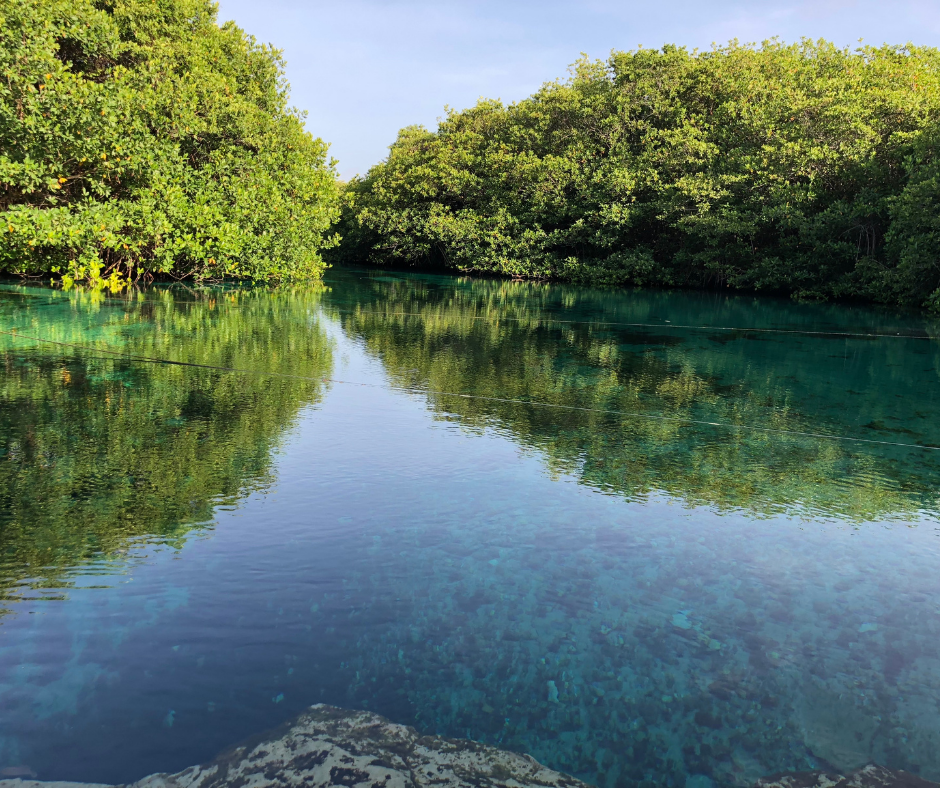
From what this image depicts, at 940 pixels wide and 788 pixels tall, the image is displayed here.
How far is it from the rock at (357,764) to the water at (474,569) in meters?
0.06

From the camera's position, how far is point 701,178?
78.5ft

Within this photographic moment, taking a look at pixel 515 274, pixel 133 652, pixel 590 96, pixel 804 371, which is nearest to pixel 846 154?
pixel 590 96

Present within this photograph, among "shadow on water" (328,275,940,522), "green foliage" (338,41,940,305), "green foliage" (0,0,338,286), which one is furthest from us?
"green foliage" (338,41,940,305)

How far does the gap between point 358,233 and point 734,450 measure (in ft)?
118

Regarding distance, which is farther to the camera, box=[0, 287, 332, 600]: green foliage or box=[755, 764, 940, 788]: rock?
box=[0, 287, 332, 600]: green foliage

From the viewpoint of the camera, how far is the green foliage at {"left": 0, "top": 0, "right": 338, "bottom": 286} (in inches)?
521

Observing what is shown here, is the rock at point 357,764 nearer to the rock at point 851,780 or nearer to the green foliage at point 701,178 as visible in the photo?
the rock at point 851,780

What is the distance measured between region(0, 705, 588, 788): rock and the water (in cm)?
6

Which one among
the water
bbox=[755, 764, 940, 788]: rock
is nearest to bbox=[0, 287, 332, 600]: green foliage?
the water

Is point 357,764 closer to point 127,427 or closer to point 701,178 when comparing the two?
point 127,427

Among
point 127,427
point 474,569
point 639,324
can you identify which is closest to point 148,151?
point 639,324

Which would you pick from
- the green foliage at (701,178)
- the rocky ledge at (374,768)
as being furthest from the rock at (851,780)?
the green foliage at (701,178)

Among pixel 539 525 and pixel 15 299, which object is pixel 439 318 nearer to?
pixel 15 299

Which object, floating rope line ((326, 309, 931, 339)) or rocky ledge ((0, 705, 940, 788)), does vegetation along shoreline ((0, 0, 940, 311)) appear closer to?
floating rope line ((326, 309, 931, 339))
